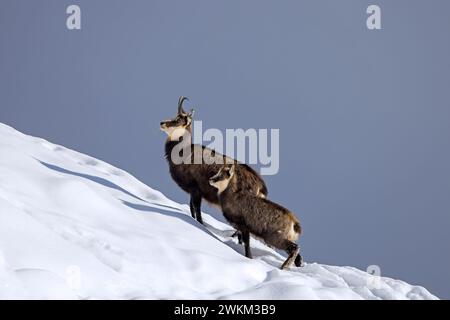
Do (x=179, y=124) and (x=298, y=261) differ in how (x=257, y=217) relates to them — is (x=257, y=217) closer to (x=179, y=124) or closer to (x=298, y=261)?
(x=298, y=261)

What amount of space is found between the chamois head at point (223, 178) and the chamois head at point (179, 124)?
1745mm

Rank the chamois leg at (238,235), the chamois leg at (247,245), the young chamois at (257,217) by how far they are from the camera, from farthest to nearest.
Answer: the chamois leg at (238,235)
the chamois leg at (247,245)
the young chamois at (257,217)

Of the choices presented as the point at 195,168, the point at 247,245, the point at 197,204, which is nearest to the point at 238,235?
the point at 197,204

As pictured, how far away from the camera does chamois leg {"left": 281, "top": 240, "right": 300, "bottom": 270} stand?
9688mm

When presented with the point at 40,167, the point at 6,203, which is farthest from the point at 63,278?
the point at 40,167

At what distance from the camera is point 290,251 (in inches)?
386

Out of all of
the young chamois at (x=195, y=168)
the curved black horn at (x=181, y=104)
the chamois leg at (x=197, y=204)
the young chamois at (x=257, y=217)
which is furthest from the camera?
the curved black horn at (x=181, y=104)

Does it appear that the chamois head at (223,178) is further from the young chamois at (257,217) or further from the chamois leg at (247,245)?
the chamois leg at (247,245)

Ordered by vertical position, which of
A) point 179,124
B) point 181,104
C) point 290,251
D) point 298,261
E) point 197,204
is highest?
point 181,104

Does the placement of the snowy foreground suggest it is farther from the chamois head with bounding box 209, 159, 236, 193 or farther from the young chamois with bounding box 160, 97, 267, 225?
the chamois head with bounding box 209, 159, 236, 193

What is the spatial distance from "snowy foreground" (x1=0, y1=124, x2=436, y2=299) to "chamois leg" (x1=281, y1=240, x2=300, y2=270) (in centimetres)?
→ 17

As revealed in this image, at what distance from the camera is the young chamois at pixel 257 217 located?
9875 mm

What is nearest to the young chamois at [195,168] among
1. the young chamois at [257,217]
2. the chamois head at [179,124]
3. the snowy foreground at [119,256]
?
the chamois head at [179,124]

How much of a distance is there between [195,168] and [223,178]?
3.32ft
